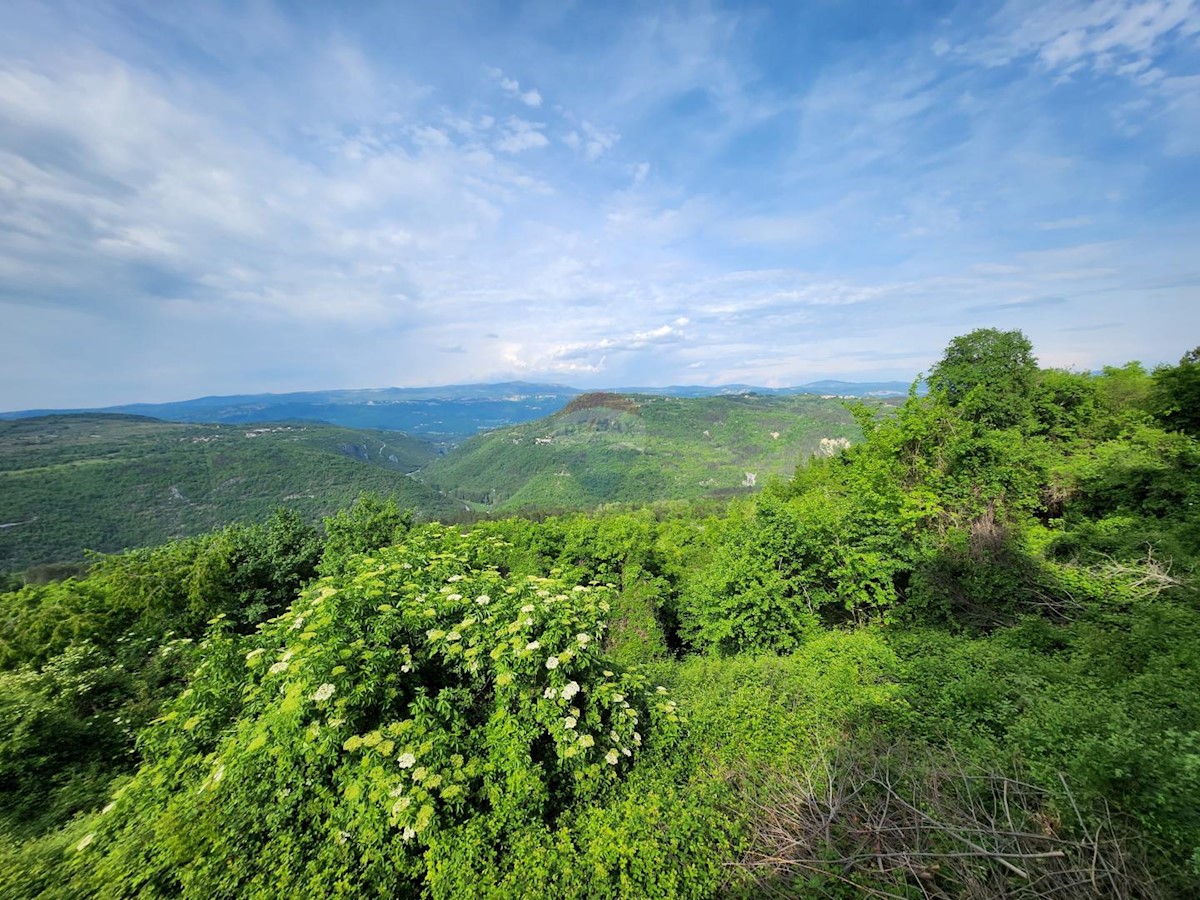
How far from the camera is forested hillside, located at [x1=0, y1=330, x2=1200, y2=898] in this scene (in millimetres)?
4531

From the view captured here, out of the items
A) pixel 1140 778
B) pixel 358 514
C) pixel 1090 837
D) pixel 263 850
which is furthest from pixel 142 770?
pixel 358 514

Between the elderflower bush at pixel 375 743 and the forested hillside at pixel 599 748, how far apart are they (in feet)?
0.11

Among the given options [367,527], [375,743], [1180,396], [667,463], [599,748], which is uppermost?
[1180,396]

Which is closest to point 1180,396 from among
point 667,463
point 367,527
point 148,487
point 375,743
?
point 375,743

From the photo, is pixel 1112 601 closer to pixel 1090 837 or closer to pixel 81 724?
pixel 1090 837

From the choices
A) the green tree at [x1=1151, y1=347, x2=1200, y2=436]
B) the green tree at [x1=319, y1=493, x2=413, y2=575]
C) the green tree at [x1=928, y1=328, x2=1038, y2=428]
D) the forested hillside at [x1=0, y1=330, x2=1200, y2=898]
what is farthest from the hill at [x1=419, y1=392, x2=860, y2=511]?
the forested hillside at [x1=0, y1=330, x2=1200, y2=898]

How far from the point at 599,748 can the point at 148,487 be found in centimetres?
18283

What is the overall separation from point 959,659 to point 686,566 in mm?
13630

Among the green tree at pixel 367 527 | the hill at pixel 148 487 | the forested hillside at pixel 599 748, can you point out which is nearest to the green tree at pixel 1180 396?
the forested hillside at pixel 599 748

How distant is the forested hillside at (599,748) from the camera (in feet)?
14.9

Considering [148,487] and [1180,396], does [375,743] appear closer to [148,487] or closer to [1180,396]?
[1180,396]

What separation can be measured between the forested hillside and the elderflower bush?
0.03 meters

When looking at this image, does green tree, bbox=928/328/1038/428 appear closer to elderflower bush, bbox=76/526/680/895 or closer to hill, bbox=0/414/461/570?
elderflower bush, bbox=76/526/680/895

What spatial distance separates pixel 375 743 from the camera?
521 cm
